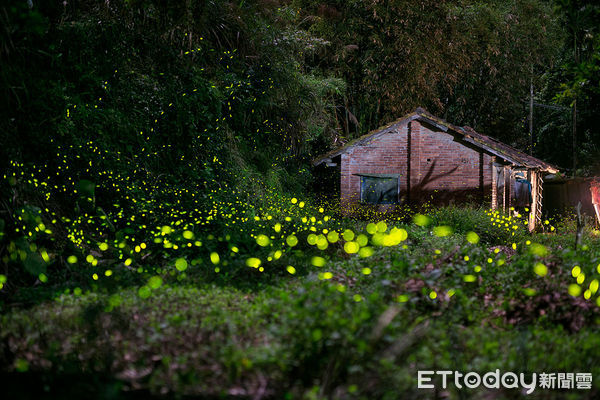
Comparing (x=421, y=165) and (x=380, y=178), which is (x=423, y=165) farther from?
(x=380, y=178)

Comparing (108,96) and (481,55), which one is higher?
(481,55)

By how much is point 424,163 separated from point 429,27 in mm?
7784

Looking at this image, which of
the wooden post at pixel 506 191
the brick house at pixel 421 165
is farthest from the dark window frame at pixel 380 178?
the wooden post at pixel 506 191

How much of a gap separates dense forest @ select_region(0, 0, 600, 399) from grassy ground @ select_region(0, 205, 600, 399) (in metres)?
0.02

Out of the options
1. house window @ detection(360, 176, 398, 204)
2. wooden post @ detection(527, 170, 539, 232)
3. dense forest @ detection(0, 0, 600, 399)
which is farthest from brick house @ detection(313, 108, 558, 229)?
wooden post @ detection(527, 170, 539, 232)

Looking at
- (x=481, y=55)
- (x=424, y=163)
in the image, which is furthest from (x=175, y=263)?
(x=481, y=55)

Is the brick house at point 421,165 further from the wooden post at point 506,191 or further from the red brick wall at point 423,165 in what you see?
the wooden post at point 506,191

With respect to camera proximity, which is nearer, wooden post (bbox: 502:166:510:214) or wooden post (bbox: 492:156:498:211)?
wooden post (bbox: 492:156:498:211)

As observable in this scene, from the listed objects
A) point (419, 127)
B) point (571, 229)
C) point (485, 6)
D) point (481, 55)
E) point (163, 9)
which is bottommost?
point (571, 229)

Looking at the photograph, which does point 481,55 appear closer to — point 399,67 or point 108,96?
point 399,67

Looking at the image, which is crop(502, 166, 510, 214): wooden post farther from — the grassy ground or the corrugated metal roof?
the grassy ground

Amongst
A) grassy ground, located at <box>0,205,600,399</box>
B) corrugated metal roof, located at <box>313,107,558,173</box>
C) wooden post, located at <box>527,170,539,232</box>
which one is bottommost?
wooden post, located at <box>527,170,539,232</box>

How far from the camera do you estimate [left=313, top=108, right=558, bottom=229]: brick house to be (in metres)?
20.6

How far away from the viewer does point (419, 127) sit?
21.1m
